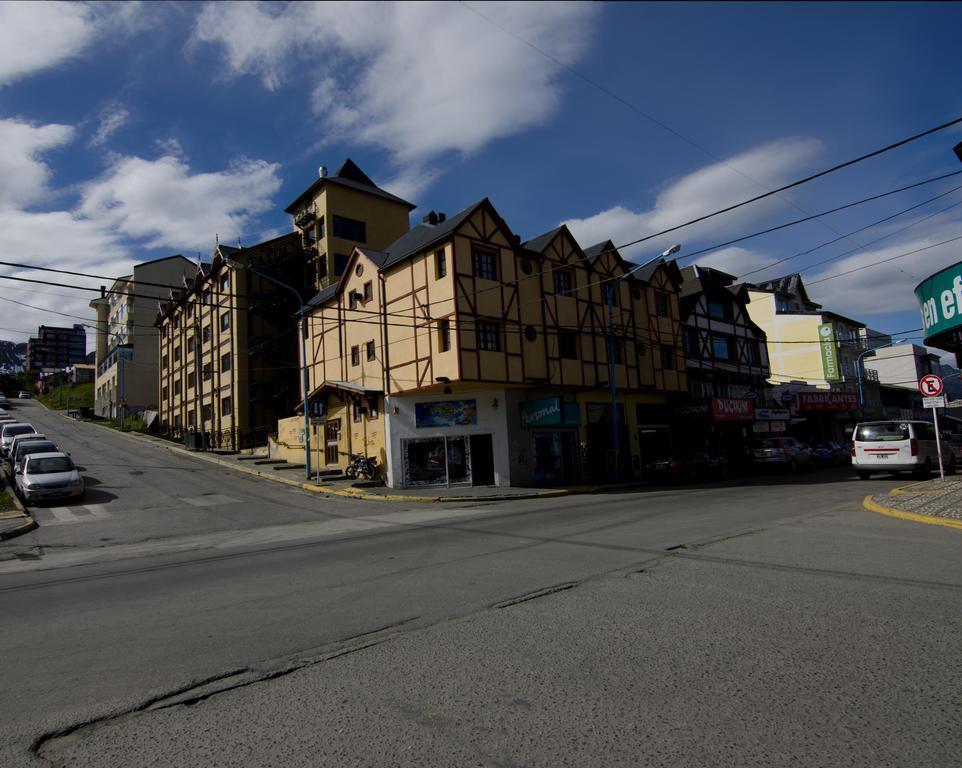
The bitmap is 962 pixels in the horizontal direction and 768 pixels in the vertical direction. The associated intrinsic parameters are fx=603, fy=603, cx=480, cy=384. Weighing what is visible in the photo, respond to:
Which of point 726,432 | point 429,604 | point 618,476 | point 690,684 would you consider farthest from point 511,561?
point 726,432

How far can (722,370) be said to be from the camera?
38375mm

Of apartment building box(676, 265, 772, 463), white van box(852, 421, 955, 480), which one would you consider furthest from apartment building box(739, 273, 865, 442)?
white van box(852, 421, 955, 480)

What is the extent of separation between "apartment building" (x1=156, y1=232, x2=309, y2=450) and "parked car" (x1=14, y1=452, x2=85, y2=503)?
15.9 meters

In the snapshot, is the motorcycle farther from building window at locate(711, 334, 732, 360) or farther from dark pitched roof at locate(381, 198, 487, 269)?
building window at locate(711, 334, 732, 360)

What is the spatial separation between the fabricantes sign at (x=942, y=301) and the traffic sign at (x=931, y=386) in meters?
2.74

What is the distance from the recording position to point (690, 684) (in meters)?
3.92

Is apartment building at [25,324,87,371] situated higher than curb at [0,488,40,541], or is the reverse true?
apartment building at [25,324,87,371]

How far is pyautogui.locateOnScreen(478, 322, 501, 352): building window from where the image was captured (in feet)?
76.5

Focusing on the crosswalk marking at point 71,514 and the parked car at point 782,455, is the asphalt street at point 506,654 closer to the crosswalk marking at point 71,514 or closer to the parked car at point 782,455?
the crosswalk marking at point 71,514

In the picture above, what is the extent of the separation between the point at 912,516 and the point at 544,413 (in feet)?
46.5

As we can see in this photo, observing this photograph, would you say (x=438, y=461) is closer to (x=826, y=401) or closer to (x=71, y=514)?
(x=71, y=514)

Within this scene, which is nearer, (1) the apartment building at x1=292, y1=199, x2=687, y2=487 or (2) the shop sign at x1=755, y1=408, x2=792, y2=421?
(1) the apartment building at x1=292, y1=199, x2=687, y2=487

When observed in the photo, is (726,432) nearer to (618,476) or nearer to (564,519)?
(618,476)

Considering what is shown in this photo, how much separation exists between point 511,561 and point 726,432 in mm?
32049
